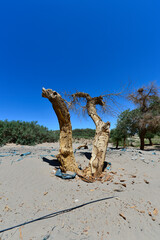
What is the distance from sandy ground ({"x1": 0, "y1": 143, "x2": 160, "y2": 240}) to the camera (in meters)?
1.34

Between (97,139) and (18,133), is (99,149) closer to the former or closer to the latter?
(97,139)

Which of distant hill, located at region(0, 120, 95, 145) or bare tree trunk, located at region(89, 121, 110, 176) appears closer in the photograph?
bare tree trunk, located at region(89, 121, 110, 176)

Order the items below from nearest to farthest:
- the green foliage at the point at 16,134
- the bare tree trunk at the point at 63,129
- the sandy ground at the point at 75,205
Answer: the sandy ground at the point at 75,205
the bare tree trunk at the point at 63,129
the green foliage at the point at 16,134

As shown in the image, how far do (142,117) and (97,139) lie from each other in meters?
8.52

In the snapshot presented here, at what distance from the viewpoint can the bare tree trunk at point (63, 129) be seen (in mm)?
3115

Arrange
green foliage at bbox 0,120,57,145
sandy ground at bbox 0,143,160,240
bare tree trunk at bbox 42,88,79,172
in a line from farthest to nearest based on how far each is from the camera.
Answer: green foliage at bbox 0,120,57,145 < bare tree trunk at bbox 42,88,79,172 < sandy ground at bbox 0,143,160,240

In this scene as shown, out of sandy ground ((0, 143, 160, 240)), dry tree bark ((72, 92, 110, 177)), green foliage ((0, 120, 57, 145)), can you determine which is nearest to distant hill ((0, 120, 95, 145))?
green foliage ((0, 120, 57, 145))

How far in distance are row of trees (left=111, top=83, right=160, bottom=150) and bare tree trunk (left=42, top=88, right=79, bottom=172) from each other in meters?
8.08

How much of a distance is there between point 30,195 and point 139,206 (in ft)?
6.53

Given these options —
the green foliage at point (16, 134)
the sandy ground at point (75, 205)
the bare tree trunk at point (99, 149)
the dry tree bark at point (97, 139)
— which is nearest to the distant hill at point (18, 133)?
the green foliage at point (16, 134)

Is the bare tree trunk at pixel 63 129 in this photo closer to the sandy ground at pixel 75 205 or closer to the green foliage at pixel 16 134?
the sandy ground at pixel 75 205

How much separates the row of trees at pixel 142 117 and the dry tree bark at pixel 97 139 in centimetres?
673

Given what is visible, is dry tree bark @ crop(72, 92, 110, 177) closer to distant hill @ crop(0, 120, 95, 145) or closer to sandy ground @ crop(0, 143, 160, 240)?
sandy ground @ crop(0, 143, 160, 240)

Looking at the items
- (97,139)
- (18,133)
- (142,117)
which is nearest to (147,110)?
(142,117)
